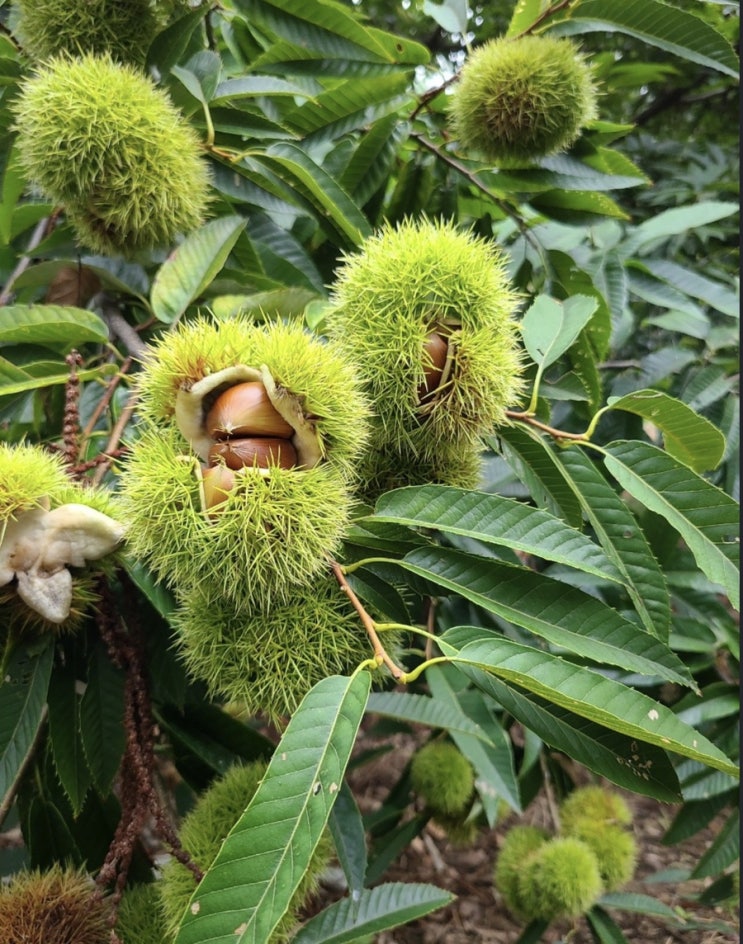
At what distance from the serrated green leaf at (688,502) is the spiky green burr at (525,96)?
0.63 meters

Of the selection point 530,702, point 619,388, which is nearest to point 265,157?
point 530,702

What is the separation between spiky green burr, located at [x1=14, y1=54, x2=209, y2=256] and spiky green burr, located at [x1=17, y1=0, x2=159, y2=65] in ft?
0.15

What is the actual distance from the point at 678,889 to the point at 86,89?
9.85 feet

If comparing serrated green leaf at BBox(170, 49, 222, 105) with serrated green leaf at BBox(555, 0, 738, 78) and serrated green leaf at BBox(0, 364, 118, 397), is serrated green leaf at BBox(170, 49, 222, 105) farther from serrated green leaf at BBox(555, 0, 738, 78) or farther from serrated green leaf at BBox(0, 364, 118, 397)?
serrated green leaf at BBox(555, 0, 738, 78)

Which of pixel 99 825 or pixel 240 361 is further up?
pixel 240 361

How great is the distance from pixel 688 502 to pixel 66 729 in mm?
855

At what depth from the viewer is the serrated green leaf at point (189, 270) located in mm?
1063

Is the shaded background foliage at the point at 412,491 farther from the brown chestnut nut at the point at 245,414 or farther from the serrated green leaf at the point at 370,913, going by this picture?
the brown chestnut nut at the point at 245,414

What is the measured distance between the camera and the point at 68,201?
3.30ft

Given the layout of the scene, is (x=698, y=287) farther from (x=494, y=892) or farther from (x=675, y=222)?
(x=494, y=892)

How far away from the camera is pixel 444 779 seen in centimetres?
173

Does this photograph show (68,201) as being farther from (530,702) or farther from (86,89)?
(530,702)

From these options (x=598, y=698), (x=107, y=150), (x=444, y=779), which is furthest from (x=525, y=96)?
(x=444, y=779)

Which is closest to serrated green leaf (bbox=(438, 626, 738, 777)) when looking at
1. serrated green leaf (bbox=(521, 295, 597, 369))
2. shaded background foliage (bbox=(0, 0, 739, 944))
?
shaded background foliage (bbox=(0, 0, 739, 944))
